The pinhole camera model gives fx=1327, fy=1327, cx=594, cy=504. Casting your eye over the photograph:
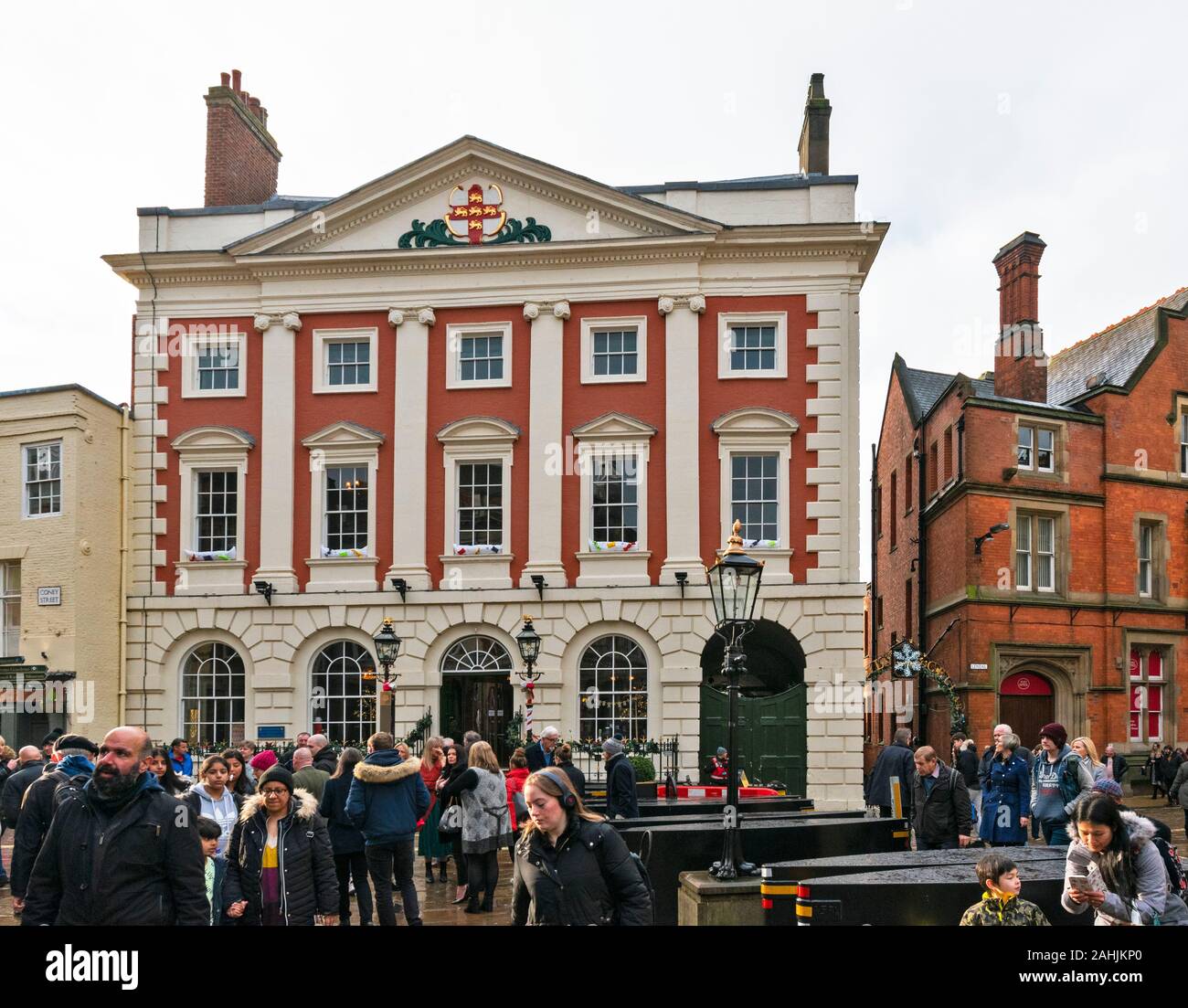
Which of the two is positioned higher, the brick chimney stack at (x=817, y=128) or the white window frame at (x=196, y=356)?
the brick chimney stack at (x=817, y=128)

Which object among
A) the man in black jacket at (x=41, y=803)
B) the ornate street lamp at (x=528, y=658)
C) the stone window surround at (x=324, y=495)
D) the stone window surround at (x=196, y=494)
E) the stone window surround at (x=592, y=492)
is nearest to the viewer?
the man in black jacket at (x=41, y=803)

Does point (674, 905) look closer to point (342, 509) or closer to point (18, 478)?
point (342, 509)

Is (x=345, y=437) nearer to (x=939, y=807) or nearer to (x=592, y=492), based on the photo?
(x=592, y=492)

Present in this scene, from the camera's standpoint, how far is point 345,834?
39.9 feet

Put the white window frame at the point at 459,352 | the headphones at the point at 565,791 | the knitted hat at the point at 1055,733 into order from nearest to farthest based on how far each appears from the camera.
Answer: the headphones at the point at 565,791 < the knitted hat at the point at 1055,733 < the white window frame at the point at 459,352

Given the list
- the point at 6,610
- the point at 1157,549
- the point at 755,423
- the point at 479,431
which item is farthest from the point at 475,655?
the point at 1157,549

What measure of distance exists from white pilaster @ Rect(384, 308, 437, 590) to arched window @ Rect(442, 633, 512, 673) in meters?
1.49

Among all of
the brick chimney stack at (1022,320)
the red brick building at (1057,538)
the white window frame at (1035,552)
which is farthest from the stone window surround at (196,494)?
the brick chimney stack at (1022,320)

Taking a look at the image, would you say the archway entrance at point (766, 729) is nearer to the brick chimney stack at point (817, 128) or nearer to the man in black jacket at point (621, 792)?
the brick chimney stack at point (817, 128)

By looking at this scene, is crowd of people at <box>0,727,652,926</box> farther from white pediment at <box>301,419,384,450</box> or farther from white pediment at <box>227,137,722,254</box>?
white pediment at <box>227,137,722,254</box>

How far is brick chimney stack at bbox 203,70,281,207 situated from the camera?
102 feet

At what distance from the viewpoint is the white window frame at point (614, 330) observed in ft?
92.1
